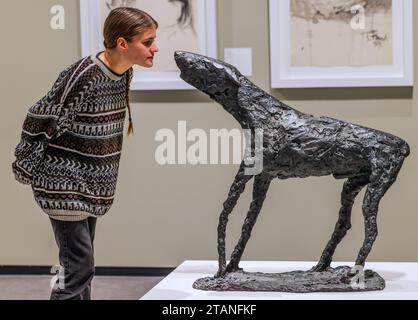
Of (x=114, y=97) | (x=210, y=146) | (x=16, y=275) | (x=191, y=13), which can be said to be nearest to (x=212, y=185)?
(x=210, y=146)

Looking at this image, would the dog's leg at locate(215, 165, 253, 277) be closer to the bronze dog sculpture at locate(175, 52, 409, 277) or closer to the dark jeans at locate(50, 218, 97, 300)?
the bronze dog sculpture at locate(175, 52, 409, 277)

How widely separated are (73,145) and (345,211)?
1057 millimetres

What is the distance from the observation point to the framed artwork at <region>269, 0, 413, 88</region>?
3.62 m

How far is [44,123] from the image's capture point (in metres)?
2.37

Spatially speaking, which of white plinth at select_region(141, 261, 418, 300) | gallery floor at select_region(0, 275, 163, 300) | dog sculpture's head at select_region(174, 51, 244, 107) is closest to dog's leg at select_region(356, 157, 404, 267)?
white plinth at select_region(141, 261, 418, 300)

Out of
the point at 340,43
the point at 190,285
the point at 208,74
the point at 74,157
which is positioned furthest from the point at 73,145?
the point at 340,43

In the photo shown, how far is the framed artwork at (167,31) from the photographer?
3736mm

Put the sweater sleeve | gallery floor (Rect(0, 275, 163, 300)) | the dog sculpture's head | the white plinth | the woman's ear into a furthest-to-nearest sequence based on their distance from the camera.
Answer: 1. gallery floor (Rect(0, 275, 163, 300))
2. the dog sculpture's head
3. the white plinth
4. the woman's ear
5. the sweater sleeve

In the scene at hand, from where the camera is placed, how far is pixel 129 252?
393cm

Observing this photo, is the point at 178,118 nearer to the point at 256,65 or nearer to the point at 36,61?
the point at 256,65

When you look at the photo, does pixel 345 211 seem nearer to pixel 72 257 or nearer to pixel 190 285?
pixel 190 285

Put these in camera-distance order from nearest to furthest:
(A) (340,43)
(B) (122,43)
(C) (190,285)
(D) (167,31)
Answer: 1. (B) (122,43)
2. (C) (190,285)
3. (A) (340,43)
4. (D) (167,31)

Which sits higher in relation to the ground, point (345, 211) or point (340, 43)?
point (340, 43)

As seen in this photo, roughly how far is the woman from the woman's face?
0.10m
